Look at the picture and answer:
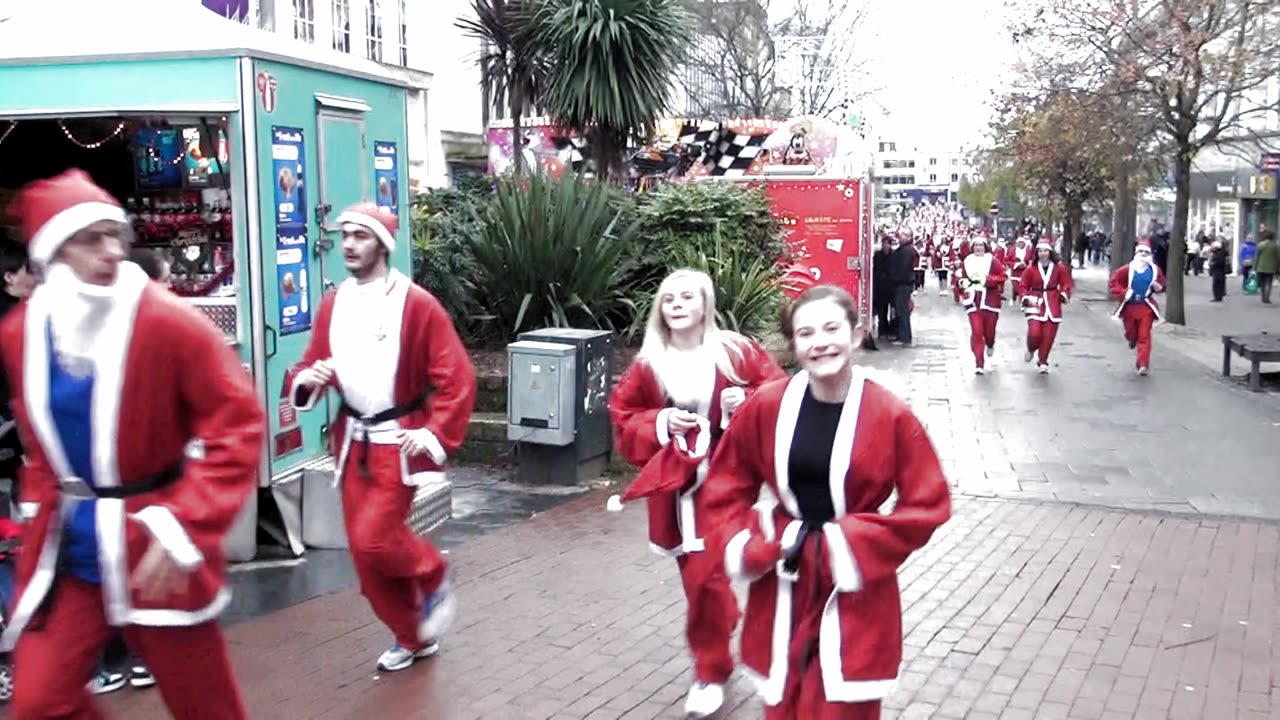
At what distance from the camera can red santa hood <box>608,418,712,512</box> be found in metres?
5.12

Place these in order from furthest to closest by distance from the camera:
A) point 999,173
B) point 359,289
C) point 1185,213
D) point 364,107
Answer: point 999,173
point 1185,213
point 364,107
point 359,289

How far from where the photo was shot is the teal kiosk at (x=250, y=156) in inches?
275

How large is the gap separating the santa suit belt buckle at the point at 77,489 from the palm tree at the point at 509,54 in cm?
1459

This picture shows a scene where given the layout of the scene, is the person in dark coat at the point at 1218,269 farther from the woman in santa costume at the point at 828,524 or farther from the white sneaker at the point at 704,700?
the woman in santa costume at the point at 828,524

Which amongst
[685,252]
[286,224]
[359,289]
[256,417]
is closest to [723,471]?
[256,417]

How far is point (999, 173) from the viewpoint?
4578 centimetres

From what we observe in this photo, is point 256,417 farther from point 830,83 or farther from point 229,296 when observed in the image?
point 830,83

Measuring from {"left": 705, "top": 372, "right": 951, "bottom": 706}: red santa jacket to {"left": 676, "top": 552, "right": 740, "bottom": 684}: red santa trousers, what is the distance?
120 centimetres

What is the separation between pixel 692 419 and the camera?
5.15 m

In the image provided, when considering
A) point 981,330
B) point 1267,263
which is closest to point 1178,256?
point 1267,263

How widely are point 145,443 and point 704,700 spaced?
2493 millimetres

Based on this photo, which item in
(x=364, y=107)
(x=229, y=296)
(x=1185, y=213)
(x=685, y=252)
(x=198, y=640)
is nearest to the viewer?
(x=198, y=640)

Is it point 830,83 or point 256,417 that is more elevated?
point 830,83

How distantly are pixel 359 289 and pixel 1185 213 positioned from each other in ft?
73.1
